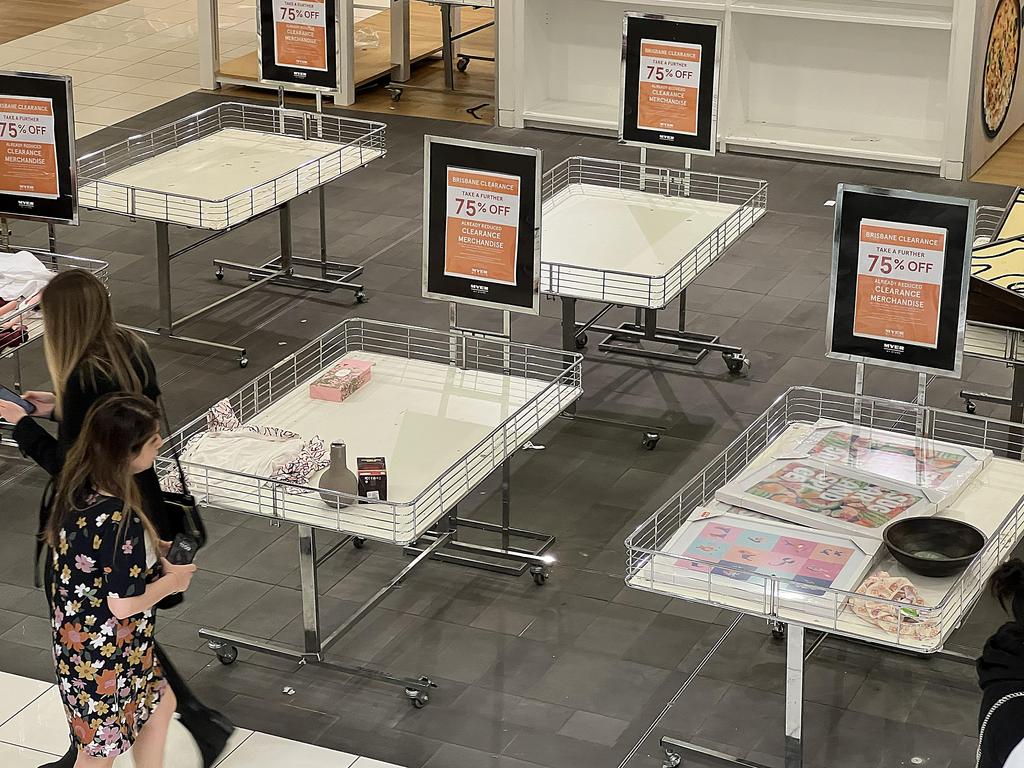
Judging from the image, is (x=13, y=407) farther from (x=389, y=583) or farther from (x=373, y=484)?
(x=389, y=583)

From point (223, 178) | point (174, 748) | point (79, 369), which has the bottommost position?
point (174, 748)

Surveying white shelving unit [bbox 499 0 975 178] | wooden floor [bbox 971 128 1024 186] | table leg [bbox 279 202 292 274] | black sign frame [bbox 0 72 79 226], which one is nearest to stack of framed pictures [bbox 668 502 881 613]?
black sign frame [bbox 0 72 79 226]

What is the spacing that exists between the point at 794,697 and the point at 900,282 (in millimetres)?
1191

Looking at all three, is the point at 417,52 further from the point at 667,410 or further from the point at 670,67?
the point at 667,410

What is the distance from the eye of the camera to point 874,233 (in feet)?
14.1

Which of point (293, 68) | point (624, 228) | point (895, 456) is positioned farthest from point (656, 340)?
point (895, 456)

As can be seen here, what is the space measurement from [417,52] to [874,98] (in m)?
3.60

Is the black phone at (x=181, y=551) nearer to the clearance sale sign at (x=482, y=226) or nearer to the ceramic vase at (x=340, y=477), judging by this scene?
the ceramic vase at (x=340, y=477)

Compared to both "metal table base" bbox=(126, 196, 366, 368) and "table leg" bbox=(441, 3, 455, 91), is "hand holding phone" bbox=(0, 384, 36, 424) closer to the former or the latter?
"metal table base" bbox=(126, 196, 366, 368)

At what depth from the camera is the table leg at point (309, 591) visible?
14.6ft

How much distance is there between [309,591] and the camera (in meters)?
4.53

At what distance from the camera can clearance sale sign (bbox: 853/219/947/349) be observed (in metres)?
4.26

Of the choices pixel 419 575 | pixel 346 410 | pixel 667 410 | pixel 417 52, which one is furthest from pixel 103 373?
pixel 417 52

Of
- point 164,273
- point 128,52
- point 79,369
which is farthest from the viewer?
point 128,52
